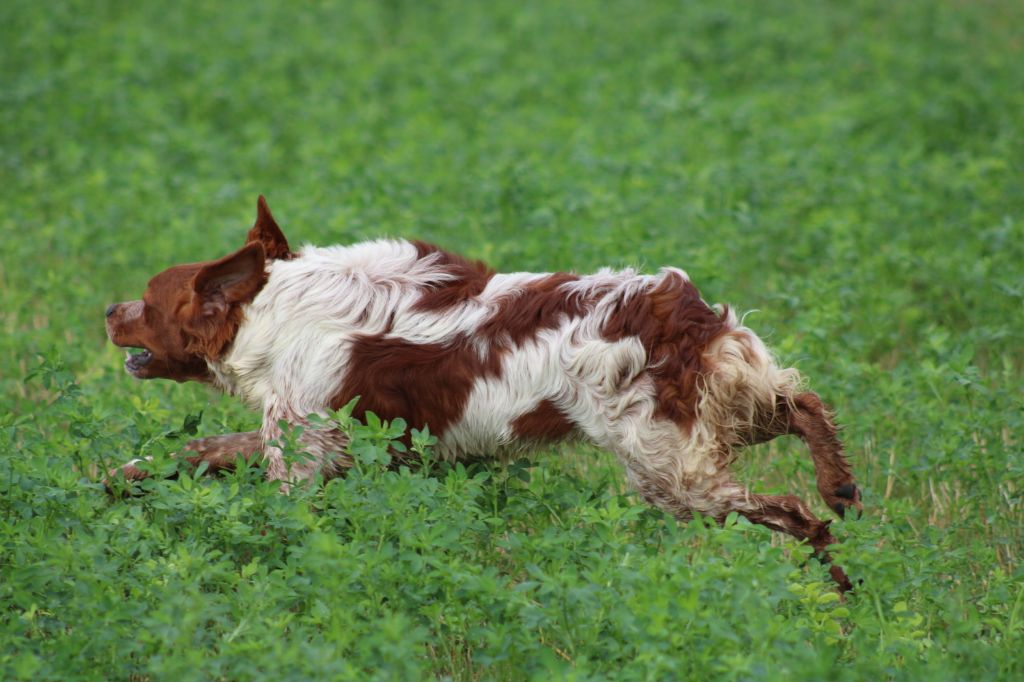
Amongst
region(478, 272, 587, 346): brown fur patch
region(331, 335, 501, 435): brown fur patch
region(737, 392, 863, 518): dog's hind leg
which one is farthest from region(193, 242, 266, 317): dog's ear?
region(737, 392, 863, 518): dog's hind leg

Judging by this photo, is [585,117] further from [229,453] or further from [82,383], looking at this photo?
[229,453]

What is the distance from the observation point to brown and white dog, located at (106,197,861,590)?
14.5ft

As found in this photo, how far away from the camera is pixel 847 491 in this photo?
445cm

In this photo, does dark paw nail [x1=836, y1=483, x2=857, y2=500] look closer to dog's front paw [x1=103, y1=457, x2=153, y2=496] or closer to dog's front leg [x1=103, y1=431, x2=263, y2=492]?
dog's front leg [x1=103, y1=431, x2=263, y2=492]

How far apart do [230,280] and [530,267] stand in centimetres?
229

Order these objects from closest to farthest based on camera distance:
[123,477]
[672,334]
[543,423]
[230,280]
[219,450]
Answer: [672,334] < [543,423] < [123,477] < [230,280] < [219,450]

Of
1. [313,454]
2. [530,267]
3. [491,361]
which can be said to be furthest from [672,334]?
[530,267]

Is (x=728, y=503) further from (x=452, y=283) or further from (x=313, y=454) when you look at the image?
(x=313, y=454)

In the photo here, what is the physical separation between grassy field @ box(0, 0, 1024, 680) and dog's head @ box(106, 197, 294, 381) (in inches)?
11.3

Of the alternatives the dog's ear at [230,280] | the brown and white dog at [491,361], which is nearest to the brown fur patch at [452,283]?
the brown and white dog at [491,361]

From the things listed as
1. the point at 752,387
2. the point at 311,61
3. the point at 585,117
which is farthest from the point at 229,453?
the point at 311,61

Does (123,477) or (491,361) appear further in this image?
(123,477)

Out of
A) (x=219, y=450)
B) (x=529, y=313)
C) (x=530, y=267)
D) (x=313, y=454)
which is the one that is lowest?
(x=530, y=267)

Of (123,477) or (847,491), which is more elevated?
(123,477)
